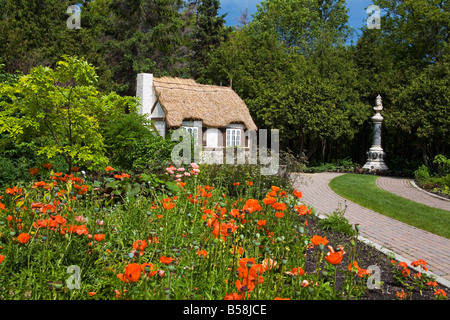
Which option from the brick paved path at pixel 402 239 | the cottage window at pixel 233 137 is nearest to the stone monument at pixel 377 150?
the cottage window at pixel 233 137

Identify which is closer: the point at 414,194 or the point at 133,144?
the point at 133,144

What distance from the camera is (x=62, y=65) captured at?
23.1 feet

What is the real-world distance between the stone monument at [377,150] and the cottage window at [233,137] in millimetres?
7092

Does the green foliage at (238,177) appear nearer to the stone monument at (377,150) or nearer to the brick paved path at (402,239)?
the brick paved path at (402,239)

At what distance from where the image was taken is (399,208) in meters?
8.86

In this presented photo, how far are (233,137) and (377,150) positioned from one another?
7.95 m

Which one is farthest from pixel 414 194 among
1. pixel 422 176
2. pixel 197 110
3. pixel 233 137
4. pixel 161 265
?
pixel 197 110

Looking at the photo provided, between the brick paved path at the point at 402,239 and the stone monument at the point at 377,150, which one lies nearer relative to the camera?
the brick paved path at the point at 402,239

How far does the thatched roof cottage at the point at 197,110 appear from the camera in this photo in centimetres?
1808

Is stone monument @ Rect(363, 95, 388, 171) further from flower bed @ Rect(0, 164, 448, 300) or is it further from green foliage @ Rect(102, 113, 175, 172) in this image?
flower bed @ Rect(0, 164, 448, 300)

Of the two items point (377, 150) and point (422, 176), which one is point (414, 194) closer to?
point (422, 176)

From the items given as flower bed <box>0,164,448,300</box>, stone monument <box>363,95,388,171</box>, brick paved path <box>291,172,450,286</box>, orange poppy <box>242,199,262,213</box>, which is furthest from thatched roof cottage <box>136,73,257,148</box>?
orange poppy <box>242,199,262,213</box>

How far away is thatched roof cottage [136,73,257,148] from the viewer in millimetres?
18078

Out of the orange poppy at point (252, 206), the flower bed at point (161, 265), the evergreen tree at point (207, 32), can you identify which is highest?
the evergreen tree at point (207, 32)
